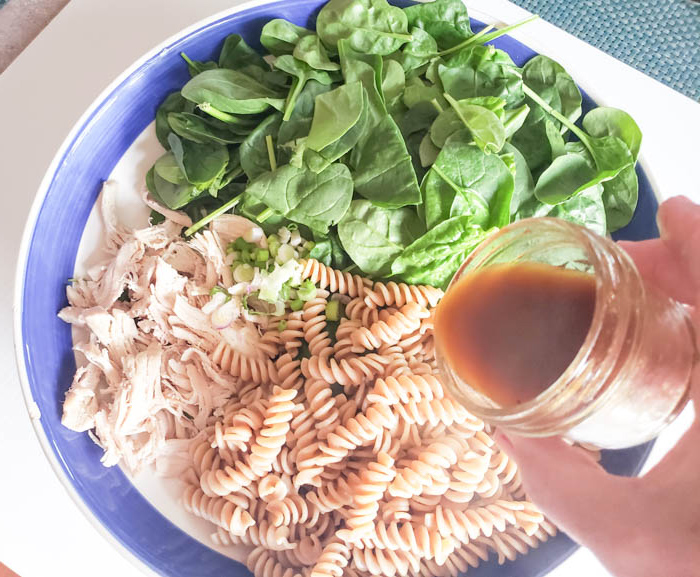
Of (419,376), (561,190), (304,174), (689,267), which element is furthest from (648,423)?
(304,174)

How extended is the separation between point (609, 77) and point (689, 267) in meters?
0.83

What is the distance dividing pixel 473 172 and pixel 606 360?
56 cm

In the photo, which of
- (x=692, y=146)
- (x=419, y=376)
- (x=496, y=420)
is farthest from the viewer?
(x=692, y=146)

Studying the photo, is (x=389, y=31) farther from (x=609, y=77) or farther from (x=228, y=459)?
(x=228, y=459)

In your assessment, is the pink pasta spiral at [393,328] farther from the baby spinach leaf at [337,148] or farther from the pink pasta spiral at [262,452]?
the baby spinach leaf at [337,148]

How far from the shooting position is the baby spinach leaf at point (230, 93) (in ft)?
3.57

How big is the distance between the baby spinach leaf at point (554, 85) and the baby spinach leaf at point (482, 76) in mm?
58

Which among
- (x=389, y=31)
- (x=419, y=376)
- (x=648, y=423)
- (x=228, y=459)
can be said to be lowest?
(x=228, y=459)

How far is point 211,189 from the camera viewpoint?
1.17 m

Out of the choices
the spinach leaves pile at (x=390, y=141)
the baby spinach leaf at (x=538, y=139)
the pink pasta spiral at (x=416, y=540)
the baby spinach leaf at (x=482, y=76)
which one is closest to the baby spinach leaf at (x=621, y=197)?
the spinach leaves pile at (x=390, y=141)

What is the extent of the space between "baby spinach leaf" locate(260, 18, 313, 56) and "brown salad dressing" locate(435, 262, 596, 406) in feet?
2.01

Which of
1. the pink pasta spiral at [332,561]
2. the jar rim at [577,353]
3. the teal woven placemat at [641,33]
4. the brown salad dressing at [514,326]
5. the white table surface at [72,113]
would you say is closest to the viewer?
the jar rim at [577,353]

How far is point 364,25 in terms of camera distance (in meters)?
1.14

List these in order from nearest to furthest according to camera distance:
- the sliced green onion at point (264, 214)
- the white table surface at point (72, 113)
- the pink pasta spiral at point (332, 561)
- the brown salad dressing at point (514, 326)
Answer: the brown salad dressing at point (514, 326) → the pink pasta spiral at point (332, 561) → the sliced green onion at point (264, 214) → the white table surface at point (72, 113)
